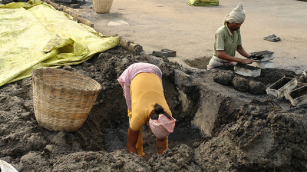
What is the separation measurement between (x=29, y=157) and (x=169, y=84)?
2280 mm

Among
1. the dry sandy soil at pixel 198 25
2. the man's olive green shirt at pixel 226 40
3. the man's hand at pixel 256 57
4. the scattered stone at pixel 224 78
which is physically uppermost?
the man's olive green shirt at pixel 226 40

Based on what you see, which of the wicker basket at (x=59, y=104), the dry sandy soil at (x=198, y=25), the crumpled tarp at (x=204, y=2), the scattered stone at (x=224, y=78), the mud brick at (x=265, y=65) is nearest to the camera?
the wicker basket at (x=59, y=104)

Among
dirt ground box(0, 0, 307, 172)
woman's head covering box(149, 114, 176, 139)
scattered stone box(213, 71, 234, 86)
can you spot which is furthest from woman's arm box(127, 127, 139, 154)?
scattered stone box(213, 71, 234, 86)

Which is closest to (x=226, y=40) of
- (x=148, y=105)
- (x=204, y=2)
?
(x=148, y=105)

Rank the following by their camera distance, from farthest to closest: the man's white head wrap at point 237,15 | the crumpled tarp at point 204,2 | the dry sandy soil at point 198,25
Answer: the crumpled tarp at point 204,2 → the dry sandy soil at point 198,25 → the man's white head wrap at point 237,15

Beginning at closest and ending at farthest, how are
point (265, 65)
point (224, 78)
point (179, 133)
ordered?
point (224, 78), point (179, 133), point (265, 65)

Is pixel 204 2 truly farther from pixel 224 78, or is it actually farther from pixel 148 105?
pixel 148 105

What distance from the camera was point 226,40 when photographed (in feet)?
13.4

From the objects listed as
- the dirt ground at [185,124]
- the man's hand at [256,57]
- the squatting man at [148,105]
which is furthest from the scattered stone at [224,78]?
the squatting man at [148,105]

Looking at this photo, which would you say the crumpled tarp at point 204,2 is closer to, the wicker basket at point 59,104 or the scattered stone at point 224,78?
the scattered stone at point 224,78

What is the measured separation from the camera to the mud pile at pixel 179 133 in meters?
2.08

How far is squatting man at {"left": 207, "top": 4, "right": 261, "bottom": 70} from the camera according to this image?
3795 millimetres

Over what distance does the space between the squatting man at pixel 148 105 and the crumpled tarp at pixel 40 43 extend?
1.84 meters

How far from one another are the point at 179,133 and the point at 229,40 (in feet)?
5.65
